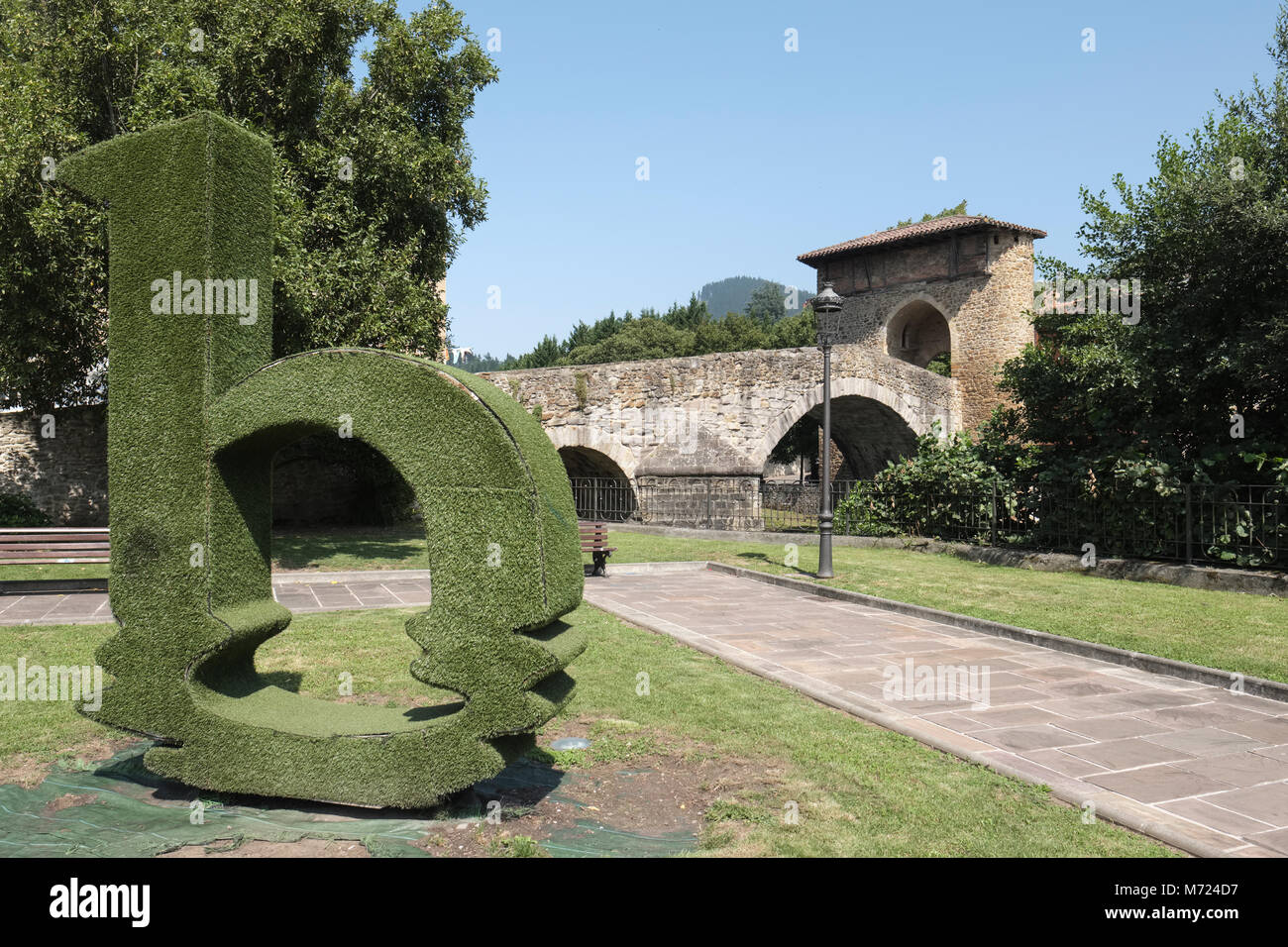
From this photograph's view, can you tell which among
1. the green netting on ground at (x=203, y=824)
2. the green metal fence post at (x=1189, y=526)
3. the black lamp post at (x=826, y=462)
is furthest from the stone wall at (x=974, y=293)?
the green netting on ground at (x=203, y=824)

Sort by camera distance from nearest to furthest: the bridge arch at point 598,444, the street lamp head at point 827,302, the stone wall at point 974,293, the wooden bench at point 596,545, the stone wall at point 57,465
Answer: the street lamp head at point 827,302
the wooden bench at point 596,545
the stone wall at point 57,465
the bridge arch at point 598,444
the stone wall at point 974,293

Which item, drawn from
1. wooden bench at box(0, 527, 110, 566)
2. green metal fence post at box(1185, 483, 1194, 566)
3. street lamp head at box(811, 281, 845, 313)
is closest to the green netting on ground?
wooden bench at box(0, 527, 110, 566)

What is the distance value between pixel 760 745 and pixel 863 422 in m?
23.7

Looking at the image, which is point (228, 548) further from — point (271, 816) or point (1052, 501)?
point (1052, 501)

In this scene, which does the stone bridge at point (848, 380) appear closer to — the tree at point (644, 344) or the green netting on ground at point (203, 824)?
the green netting on ground at point (203, 824)

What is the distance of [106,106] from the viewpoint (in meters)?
12.1

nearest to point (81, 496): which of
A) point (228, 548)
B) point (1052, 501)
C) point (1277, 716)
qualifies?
point (228, 548)

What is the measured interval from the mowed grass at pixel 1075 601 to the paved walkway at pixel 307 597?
4.25 meters

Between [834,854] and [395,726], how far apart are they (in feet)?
6.91

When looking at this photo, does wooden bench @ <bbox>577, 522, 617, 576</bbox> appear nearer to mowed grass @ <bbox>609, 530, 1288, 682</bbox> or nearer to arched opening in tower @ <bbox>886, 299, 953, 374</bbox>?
mowed grass @ <bbox>609, 530, 1288, 682</bbox>

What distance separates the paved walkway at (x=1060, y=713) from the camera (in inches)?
158

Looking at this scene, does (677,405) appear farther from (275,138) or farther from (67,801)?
(67,801)

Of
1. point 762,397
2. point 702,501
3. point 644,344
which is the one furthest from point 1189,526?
point 644,344

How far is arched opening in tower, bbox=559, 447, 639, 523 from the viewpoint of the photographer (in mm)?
21953
